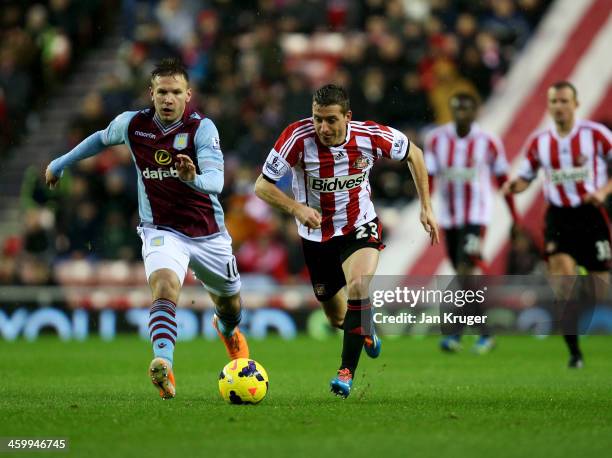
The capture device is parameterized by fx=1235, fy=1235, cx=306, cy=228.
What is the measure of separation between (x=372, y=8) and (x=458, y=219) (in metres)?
6.78

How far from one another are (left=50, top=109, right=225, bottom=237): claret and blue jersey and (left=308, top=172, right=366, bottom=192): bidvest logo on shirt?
29.8 inches

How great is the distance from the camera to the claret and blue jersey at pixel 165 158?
8.45 meters

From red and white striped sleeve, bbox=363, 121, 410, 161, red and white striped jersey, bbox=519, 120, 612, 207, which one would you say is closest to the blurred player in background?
red and white striped jersey, bbox=519, 120, 612, 207

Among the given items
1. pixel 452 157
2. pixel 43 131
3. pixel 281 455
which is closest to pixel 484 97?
pixel 452 157

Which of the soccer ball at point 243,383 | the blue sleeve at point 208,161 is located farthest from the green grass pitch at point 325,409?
the blue sleeve at point 208,161

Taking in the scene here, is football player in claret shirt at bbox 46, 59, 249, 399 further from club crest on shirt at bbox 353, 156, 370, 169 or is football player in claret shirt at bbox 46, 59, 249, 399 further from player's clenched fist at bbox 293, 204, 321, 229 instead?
club crest on shirt at bbox 353, 156, 370, 169

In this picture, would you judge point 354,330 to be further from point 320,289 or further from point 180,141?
point 180,141

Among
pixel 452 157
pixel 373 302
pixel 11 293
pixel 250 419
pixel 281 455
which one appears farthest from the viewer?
pixel 11 293

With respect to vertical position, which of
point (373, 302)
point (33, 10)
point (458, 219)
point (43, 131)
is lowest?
point (373, 302)

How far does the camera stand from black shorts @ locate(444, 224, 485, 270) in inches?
519

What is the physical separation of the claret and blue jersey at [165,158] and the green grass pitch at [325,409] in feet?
4.05

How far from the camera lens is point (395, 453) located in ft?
18.6

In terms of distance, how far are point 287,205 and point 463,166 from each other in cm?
548

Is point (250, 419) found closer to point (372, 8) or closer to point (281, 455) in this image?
point (281, 455)
